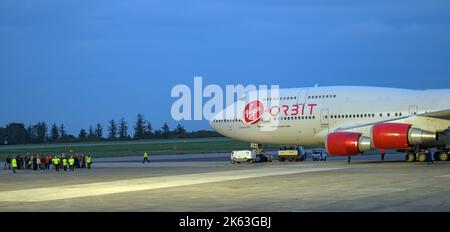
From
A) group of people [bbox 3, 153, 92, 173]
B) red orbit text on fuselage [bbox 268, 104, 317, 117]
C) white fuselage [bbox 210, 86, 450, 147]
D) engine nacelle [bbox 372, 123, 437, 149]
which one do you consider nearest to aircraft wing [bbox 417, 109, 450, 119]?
white fuselage [bbox 210, 86, 450, 147]

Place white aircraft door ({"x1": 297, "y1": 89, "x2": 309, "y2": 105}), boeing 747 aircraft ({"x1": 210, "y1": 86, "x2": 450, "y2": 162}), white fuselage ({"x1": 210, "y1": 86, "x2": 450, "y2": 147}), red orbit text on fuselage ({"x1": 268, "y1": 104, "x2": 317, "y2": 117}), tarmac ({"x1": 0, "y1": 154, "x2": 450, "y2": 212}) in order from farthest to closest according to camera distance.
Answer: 1. white aircraft door ({"x1": 297, "y1": 89, "x2": 309, "y2": 105})
2. red orbit text on fuselage ({"x1": 268, "y1": 104, "x2": 317, "y2": 117})
3. white fuselage ({"x1": 210, "y1": 86, "x2": 450, "y2": 147})
4. boeing 747 aircraft ({"x1": 210, "y1": 86, "x2": 450, "y2": 162})
5. tarmac ({"x1": 0, "y1": 154, "x2": 450, "y2": 212})

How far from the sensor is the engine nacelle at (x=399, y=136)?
34469 mm

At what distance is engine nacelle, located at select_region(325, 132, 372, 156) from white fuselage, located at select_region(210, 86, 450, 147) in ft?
4.68

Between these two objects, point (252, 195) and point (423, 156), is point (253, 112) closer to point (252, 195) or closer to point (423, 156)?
point (423, 156)

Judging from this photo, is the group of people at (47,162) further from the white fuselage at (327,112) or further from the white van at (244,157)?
the white van at (244,157)

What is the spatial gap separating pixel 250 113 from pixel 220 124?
10.3 feet

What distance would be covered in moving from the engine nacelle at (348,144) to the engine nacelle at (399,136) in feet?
3.57

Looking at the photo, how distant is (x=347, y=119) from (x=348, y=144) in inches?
161

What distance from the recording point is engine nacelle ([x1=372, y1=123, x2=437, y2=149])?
113ft

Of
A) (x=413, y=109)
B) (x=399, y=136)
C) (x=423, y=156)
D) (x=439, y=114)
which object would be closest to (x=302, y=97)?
(x=413, y=109)

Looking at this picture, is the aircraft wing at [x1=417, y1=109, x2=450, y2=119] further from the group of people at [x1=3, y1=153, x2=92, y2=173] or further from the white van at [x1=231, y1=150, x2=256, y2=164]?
the group of people at [x1=3, y1=153, x2=92, y2=173]

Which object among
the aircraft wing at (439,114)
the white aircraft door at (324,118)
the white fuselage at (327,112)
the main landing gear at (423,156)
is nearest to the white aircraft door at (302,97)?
the white fuselage at (327,112)
